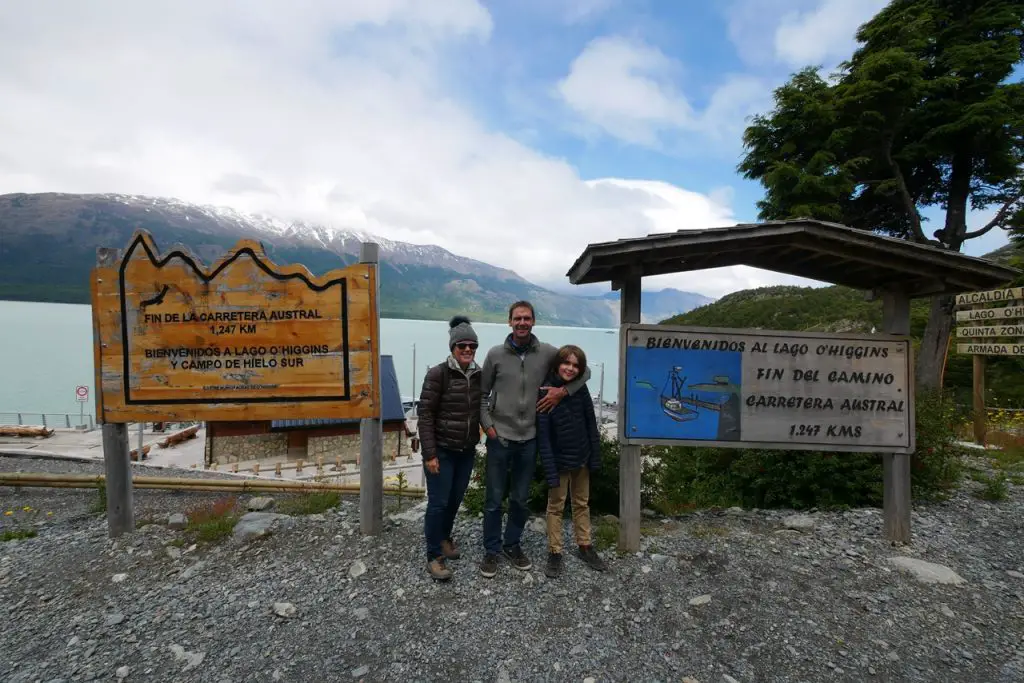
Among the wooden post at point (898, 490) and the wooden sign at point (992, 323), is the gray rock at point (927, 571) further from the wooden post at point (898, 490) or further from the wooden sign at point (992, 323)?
the wooden sign at point (992, 323)

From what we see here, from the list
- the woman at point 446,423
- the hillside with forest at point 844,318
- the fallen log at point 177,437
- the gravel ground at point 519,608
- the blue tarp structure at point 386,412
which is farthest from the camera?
the fallen log at point 177,437

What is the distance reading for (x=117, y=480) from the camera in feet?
15.1

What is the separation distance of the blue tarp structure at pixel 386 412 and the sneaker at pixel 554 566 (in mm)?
18887

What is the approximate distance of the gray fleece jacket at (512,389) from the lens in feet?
12.5

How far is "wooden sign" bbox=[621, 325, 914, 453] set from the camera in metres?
4.34

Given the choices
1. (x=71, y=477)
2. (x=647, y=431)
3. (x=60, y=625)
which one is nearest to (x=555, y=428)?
(x=647, y=431)

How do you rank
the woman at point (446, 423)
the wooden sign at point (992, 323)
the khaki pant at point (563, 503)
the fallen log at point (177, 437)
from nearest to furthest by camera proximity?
the woman at point (446, 423) → the khaki pant at point (563, 503) → the wooden sign at point (992, 323) → the fallen log at point (177, 437)

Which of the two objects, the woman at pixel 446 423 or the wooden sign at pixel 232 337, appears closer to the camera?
the woman at pixel 446 423

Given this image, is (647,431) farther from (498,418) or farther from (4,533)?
(4,533)

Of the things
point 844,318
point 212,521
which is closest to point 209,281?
point 212,521

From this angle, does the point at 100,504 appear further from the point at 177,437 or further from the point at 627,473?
the point at 177,437

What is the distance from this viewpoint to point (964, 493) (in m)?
5.68

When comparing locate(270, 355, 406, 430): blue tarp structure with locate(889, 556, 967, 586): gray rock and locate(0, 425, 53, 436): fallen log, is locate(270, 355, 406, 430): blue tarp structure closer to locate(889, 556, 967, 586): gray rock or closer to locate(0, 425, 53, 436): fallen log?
locate(0, 425, 53, 436): fallen log

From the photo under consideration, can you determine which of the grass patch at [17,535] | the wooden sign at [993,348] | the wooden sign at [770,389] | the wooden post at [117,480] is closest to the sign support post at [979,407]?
the wooden sign at [993,348]
